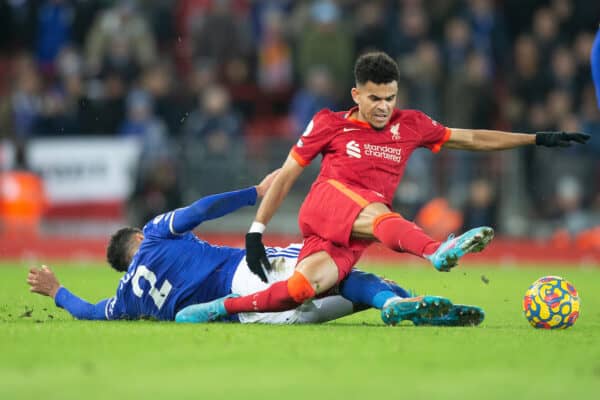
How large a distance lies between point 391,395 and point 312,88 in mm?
12886

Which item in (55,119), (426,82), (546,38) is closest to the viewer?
(426,82)

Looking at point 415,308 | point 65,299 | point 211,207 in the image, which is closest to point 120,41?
point 65,299

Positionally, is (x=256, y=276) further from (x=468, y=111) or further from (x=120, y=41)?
(x=120, y=41)

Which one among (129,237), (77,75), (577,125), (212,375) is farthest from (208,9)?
(212,375)

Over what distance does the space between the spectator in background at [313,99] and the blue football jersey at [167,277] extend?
910 centimetres

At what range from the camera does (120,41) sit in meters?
18.5

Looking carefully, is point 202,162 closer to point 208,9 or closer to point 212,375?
point 208,9

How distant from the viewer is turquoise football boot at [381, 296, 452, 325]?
733 cm

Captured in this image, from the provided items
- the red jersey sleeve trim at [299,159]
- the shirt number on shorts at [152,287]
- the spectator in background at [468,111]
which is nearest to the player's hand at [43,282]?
the shirt number on shorts at [152,287]

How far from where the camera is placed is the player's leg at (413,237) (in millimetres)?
6832

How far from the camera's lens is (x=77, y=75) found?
18.5 metres

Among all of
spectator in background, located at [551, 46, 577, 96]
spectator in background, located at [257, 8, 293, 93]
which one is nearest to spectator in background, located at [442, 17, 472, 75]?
spectator in background, located at [551, 46, 577, 96]

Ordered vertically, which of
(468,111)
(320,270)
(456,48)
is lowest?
(320,270)

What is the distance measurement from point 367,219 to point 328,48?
10.9 meters
